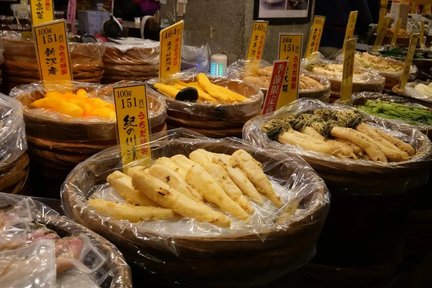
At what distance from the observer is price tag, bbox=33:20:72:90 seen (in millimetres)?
2182

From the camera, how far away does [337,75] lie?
3.52 m

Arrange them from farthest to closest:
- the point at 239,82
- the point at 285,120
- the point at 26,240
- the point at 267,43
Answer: the point at 267,43
the point at 239,82
the point at 285,120
the point at 26,240

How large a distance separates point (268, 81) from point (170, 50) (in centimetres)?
77

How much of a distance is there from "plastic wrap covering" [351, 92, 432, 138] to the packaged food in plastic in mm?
736

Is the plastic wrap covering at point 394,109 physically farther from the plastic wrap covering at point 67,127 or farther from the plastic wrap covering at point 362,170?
the plastic wrap covering at point 67,127

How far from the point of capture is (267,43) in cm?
457

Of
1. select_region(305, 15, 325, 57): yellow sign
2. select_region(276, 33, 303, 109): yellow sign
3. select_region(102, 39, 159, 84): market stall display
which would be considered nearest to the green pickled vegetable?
select_region(276, 33, 303, 109): yellow sign

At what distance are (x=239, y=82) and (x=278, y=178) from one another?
111 centimetres

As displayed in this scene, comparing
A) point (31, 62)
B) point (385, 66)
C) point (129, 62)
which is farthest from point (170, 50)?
point (385, 66)

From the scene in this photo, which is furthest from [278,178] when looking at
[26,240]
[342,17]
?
[342,17]

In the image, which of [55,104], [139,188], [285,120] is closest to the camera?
[139,188]

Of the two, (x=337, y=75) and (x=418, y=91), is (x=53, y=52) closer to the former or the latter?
(x=337, y=75)

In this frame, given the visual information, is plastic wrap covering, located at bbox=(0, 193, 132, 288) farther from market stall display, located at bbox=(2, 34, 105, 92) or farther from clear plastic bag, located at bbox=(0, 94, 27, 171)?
market stall display, located at bbox=(2, 34, 105, 92)

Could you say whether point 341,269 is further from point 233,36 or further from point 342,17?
point 342,17
